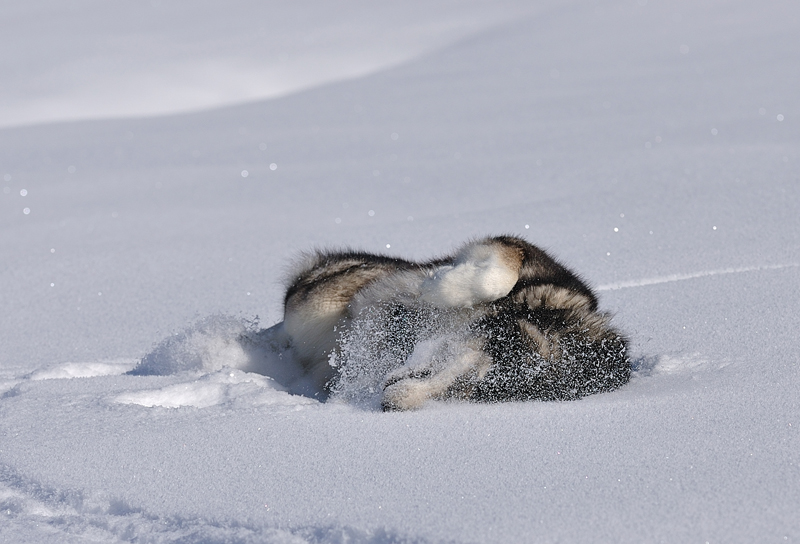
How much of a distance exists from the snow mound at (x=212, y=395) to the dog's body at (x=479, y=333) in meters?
0.32

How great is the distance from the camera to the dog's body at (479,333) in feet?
9.89

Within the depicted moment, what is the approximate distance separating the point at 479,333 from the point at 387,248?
92.9 inches

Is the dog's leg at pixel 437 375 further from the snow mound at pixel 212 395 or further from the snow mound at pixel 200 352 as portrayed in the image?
the snow mound at pixel 200 352

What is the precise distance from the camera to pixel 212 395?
3172 millimetres

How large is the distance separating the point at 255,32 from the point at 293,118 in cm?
469

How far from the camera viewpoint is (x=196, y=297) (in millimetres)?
4836

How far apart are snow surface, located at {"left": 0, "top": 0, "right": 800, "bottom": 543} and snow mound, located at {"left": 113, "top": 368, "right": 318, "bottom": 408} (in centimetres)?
2

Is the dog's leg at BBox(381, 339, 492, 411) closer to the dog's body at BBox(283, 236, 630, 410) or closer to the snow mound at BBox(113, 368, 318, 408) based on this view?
the dog's body at BBox(283, 236, 630, 410)

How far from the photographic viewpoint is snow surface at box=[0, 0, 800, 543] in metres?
2.27

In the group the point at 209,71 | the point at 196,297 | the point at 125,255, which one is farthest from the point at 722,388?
the point at 209,71

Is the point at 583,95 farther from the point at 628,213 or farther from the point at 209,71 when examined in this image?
the point at 209,71

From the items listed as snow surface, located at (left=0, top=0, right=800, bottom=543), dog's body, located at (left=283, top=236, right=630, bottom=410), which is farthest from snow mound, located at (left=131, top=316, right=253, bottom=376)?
dog's body, located at (left=283, top=236, right=630, bottom=410)

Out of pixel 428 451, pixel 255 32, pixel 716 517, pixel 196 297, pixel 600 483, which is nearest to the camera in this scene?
pixel 716 517

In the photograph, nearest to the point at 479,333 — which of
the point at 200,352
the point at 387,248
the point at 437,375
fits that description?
the point at 437,375
